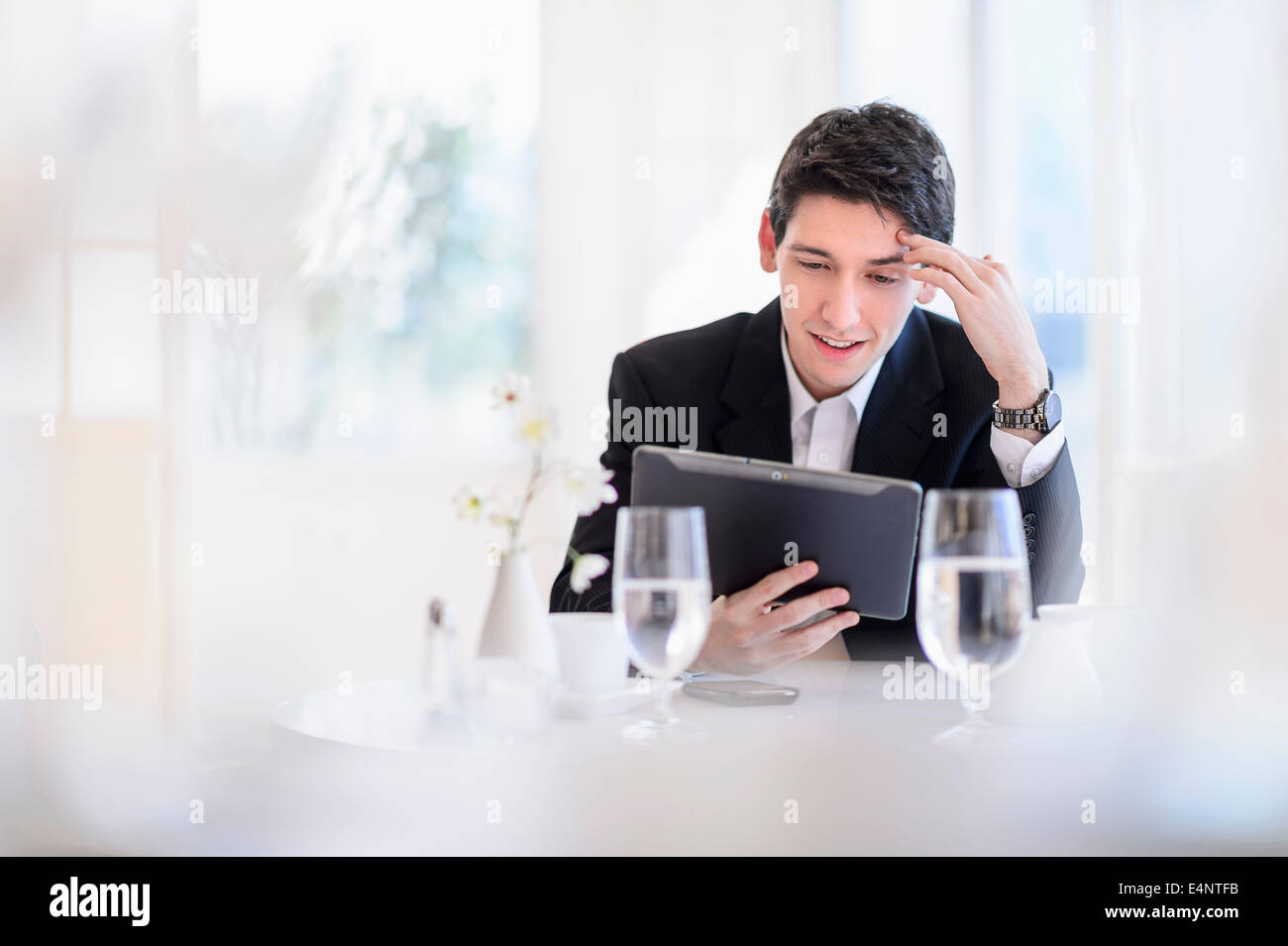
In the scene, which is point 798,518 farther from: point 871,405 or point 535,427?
point 871,405

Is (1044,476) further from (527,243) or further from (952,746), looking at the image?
(527,243)

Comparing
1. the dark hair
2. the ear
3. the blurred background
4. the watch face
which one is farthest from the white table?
the blurred background

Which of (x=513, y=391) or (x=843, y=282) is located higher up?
(x=843, y=282)

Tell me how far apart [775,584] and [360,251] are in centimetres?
305

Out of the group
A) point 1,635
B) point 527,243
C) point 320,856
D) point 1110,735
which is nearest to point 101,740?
point 320,856

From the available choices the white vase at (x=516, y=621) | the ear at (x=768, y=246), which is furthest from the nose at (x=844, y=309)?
the white vase at (x=516, y=621)

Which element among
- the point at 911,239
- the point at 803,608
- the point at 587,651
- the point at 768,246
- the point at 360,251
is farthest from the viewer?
the point at 360,251

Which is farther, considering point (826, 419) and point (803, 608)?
point (826, 419)

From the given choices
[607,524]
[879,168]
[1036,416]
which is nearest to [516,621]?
[607,524]

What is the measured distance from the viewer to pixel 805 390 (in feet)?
7.04

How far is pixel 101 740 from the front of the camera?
1213 millimetres

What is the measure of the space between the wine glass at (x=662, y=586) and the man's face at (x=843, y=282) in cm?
102

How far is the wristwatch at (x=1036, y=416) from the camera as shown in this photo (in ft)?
5.64

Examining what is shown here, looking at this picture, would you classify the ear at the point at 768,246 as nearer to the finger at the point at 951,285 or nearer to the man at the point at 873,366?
the man at the point at 873,366
